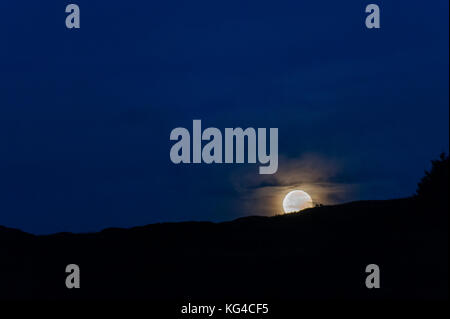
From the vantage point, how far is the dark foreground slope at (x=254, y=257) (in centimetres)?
1664

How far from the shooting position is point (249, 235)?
73.0ft

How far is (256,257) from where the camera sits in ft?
63.2

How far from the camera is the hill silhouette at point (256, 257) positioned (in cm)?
1662

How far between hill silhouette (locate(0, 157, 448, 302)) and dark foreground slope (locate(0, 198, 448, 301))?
0.12ft

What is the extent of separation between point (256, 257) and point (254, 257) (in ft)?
0.23

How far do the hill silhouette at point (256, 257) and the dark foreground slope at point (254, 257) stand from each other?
36 millimetres

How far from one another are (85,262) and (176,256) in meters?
3.38

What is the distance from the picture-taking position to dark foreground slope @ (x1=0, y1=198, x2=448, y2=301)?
655 inches

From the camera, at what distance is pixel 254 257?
19.3 metres

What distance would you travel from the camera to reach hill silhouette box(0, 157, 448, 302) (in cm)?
1662
